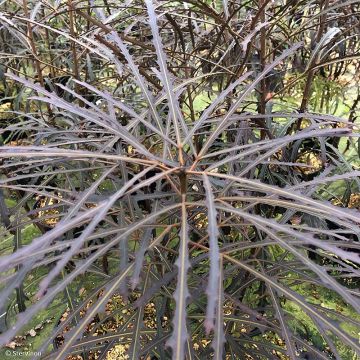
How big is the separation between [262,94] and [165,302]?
56 cm

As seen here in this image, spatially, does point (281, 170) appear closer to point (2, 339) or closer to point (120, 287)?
point (120, 287)

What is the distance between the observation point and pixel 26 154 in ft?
1.80

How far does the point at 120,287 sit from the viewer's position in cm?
60

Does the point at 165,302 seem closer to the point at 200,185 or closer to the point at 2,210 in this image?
the point at 200,185

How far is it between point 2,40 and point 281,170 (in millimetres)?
1735

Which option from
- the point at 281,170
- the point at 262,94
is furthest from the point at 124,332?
the point at 281,170

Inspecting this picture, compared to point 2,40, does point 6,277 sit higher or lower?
lower

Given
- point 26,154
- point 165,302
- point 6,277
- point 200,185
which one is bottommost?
point 165,302

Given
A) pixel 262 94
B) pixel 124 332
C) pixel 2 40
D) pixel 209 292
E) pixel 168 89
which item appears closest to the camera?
pixel 209 292

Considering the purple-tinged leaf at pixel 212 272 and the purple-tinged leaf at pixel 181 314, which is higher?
the purple-tinged leaf at pixel 212 272

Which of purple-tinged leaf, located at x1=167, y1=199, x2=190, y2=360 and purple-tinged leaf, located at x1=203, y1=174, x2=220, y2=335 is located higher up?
purple-tinged leaf, located at x1=203, y1=174, x2=220, y2=335

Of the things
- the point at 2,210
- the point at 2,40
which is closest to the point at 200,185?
the point at 2,210

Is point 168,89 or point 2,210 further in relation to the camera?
point 2,210

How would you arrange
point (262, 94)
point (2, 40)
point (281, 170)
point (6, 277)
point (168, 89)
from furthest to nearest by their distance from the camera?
1. point (2, 40)
2. point (281, 170)
3. point (262, 94)
4. point (168, 89)
5. point (6, 277)
